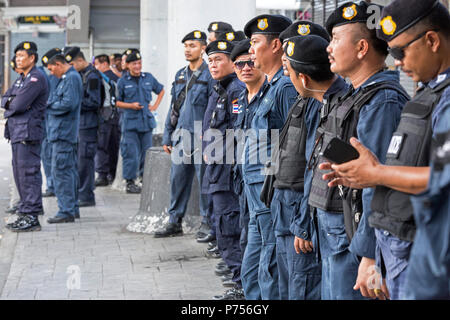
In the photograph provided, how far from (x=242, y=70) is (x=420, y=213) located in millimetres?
3548

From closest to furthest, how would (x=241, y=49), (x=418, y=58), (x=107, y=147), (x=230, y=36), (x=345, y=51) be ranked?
1. (x=418, y=58)
2. (x=345, y=51)
3. (x=241, y=49)
4. (x=230, y=36)
5. (x=107, y=147)

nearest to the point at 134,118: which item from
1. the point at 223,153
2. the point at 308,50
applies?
the point at 223,153

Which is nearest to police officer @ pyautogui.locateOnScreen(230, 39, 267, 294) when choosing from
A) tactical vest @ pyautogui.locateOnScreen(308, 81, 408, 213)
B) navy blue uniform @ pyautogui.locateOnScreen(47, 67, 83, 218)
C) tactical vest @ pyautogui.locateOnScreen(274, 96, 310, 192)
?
tactical vest @ pyautogui.locateOnScreen(274, 96, 310, 192)

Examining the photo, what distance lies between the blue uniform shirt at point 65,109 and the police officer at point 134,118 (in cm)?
279

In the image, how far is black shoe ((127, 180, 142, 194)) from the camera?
11969 millimetres

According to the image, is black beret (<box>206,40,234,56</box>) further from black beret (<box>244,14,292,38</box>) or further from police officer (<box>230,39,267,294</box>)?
black beret (<box>244,14,292,38</box>)

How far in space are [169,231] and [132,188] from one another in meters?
3.82

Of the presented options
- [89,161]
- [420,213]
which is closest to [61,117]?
[89,161]

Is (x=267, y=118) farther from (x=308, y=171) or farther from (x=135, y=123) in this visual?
(x=135, y=123)

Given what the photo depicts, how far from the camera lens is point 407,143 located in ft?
8.99

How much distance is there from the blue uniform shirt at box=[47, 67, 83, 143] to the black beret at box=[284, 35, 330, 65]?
5.23 meters

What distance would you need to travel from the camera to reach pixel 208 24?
29.0 ft

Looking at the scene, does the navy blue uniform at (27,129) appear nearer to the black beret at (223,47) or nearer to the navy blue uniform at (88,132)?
the navy blue uniform at (88,132)

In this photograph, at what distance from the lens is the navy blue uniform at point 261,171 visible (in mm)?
4637
